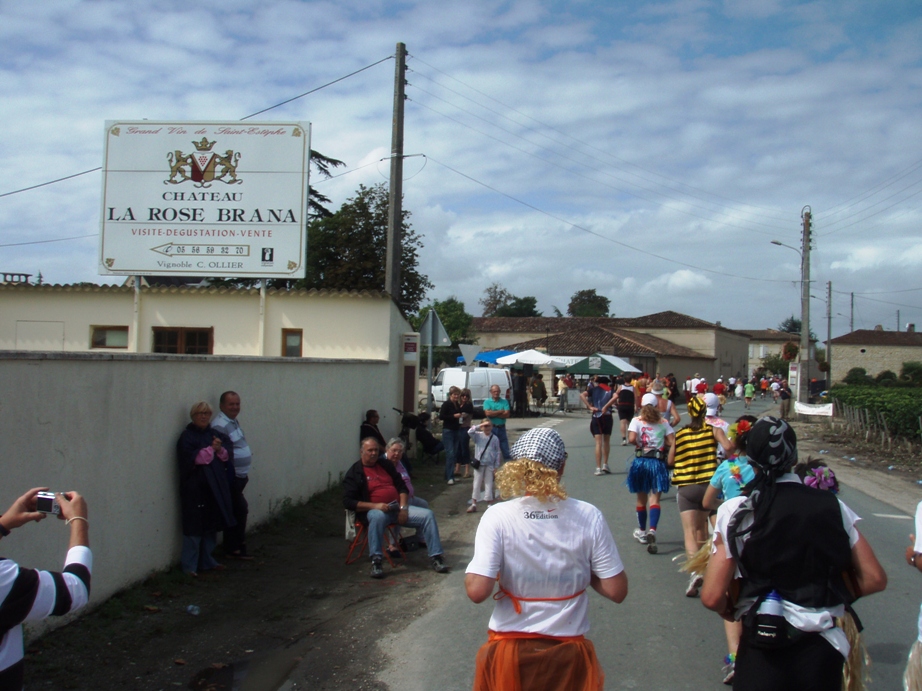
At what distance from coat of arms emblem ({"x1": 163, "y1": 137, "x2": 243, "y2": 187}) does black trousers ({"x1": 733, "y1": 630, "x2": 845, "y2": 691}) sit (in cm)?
1277

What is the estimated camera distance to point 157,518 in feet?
22.9

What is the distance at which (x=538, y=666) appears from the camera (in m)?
Answer: 3.09

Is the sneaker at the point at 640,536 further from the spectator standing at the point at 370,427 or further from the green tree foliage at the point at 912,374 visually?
the green tree foliage at the point at 912,374

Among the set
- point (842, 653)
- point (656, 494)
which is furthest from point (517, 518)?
point (656, 494)

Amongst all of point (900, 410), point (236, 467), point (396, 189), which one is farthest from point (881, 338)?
point (236, 467)

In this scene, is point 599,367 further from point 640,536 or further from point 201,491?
point 201,491

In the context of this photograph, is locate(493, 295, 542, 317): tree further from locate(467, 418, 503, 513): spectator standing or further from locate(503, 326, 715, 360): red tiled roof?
locate(467, 418, 503, 513): spectator standing

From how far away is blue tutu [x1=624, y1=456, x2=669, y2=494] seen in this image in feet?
27.8

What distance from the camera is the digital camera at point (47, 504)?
9.50 ft

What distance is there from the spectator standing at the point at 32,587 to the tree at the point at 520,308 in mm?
98699

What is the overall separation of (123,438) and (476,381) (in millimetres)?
22324

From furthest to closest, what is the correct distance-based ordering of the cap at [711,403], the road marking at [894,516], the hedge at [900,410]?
the hedge at [900,410] → the road marking at [894,516] → the cap at [711,403]

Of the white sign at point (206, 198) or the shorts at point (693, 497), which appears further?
the white sign at point (206, 198)

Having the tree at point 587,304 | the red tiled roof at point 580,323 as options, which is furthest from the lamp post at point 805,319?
the tree at point 587,304
